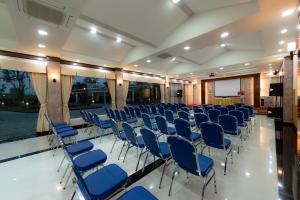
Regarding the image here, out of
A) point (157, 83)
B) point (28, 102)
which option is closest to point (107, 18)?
point (28, 102)

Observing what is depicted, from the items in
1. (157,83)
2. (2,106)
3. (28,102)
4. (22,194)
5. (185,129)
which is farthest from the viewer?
(157,83)

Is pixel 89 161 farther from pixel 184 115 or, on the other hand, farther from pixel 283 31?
pixel 283 31

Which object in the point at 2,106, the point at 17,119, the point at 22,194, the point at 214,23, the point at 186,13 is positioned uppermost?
the point at 186,13

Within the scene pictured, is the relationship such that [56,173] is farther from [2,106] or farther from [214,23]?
[214,23]

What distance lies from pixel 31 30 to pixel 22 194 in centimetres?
366

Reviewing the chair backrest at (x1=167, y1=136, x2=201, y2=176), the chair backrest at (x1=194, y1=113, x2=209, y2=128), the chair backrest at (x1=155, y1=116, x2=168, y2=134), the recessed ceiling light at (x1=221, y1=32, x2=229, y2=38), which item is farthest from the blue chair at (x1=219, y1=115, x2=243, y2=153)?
the recessed ceiling light at (x1=221, y1=32, x2=229, y2=38)

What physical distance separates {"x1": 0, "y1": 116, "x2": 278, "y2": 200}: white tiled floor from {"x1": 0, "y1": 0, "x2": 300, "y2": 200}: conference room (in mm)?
21

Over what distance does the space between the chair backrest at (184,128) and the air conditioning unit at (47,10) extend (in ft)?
10.7

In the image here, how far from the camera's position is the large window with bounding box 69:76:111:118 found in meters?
7.36

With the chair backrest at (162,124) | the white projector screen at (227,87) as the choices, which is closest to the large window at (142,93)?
the chair backrest at (162,124)

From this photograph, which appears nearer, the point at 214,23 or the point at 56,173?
the point at 56,173

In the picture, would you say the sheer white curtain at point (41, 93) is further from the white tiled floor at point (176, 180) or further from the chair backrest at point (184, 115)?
the chair backrest at point (184, 115)

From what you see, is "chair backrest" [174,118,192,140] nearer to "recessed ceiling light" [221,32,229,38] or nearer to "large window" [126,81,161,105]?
"recessed ceiling light" [221,32,229,38]

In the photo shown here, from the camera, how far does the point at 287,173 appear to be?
8.42 ft
